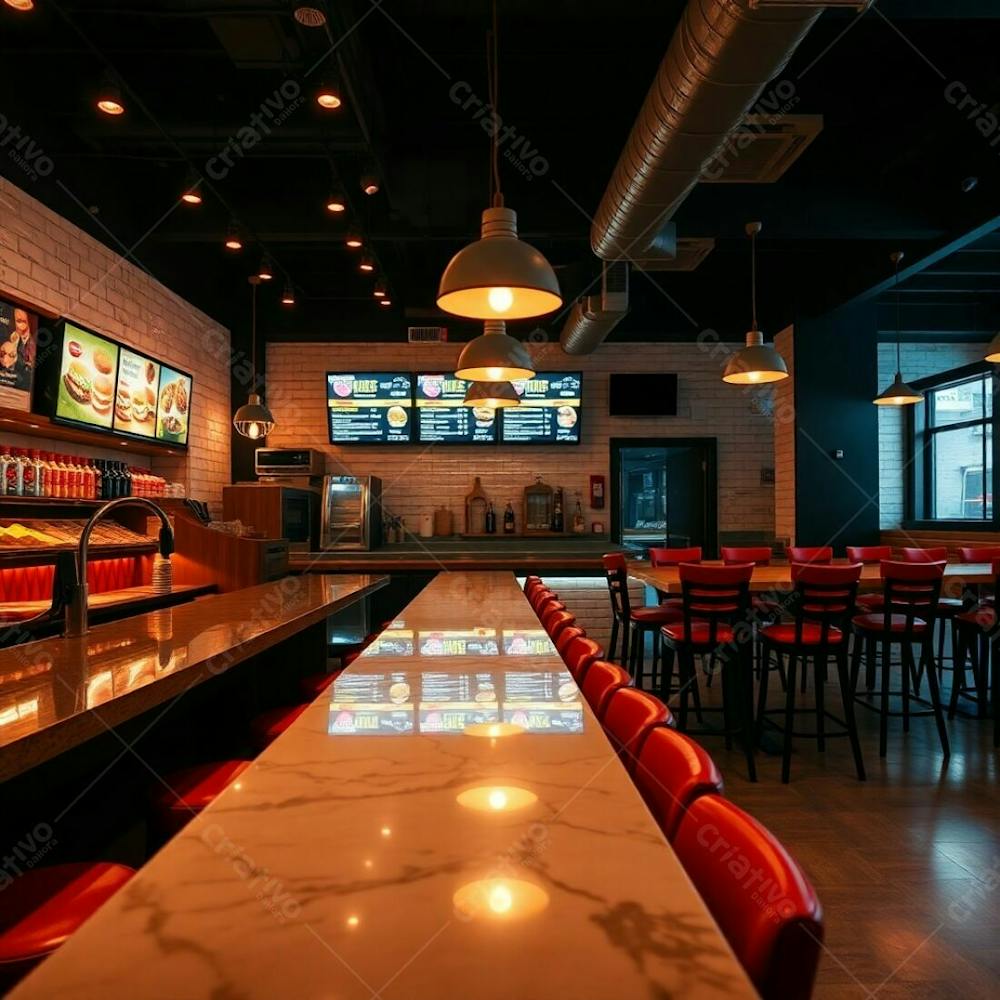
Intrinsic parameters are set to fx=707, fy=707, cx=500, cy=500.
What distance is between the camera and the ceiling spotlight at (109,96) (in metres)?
3.47

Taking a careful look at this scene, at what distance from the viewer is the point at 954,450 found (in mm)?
8242

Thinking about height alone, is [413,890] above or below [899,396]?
below

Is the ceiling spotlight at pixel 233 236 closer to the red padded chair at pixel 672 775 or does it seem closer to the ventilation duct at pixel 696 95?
the ventilation duct at pixel 696 95

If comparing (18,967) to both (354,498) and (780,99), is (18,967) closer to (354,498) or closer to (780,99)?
(780,99)

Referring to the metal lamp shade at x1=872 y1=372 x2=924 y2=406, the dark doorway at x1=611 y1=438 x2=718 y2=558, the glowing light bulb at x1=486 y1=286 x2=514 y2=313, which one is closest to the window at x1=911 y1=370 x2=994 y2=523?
the metal lamp shade at x1=872 y1=372 x2=924 y2=406

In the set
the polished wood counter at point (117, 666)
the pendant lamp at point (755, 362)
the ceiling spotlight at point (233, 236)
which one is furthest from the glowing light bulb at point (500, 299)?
the ceiling spotlight at point (233, 236)

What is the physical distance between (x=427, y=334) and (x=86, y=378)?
13.7 feet

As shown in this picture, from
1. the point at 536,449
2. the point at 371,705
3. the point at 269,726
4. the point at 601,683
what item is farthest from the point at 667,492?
the point at 371,705

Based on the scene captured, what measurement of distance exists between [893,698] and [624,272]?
3880mm

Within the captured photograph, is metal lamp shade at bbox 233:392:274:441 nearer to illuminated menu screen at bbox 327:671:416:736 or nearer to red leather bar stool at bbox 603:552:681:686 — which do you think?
red leather bar stool at bbox 603:552:681:686

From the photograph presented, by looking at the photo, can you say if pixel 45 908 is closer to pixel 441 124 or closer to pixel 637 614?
pixel 637 614

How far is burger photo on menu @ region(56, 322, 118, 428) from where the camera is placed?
4.42 meters

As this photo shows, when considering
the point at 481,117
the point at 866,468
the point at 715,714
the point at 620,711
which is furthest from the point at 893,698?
the point at 481,117

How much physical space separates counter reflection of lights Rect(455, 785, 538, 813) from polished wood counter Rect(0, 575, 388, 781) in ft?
2.56
